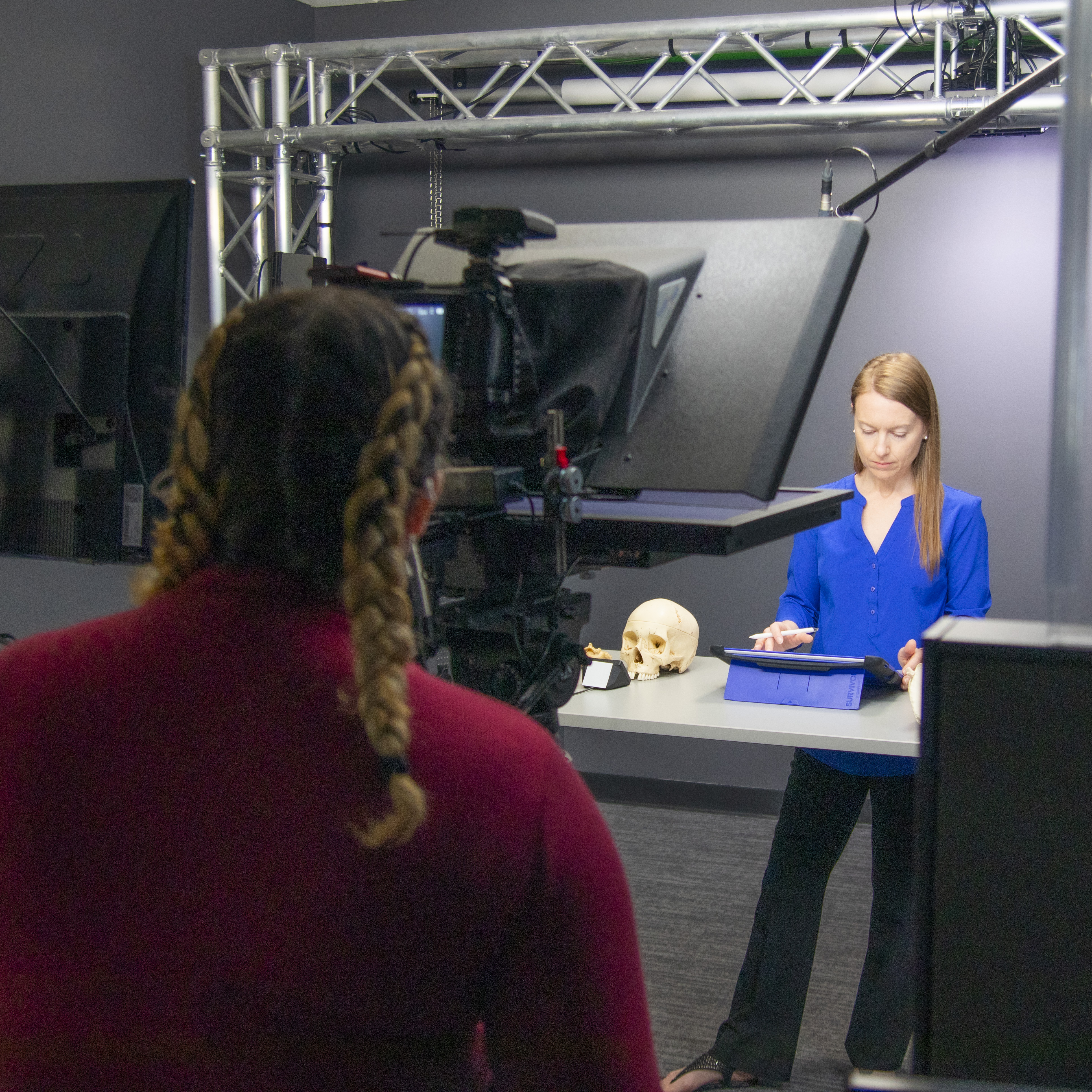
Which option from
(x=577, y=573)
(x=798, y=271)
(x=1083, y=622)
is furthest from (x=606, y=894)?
(x=798, y=271)

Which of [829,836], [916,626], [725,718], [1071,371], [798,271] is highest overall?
[798,271]

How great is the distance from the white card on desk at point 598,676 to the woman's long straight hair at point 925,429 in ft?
2.39

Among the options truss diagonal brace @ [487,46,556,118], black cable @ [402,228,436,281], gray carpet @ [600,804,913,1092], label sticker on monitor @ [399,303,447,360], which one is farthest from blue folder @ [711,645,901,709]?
truss diagonal brace @ [487,46,556,118]

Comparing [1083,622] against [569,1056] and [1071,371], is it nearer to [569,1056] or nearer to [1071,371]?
[1071,371]

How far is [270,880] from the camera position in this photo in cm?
67

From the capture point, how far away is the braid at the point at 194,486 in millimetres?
736

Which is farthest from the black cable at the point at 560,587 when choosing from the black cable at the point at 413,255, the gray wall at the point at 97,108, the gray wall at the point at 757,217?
the gray wall at the point at 757,217

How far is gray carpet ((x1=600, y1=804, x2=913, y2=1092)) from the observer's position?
2.54 metres

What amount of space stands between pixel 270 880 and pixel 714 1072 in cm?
194

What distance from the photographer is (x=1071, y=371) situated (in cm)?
64

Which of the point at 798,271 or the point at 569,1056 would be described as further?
the point at 798,271

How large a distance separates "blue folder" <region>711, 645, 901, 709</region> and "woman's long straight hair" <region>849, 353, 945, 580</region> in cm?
24

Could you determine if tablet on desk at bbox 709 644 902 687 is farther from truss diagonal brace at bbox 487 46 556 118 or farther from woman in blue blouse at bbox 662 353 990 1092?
truss diagonal brace at bbox 487 46 556 118

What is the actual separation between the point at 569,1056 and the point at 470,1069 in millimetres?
89
